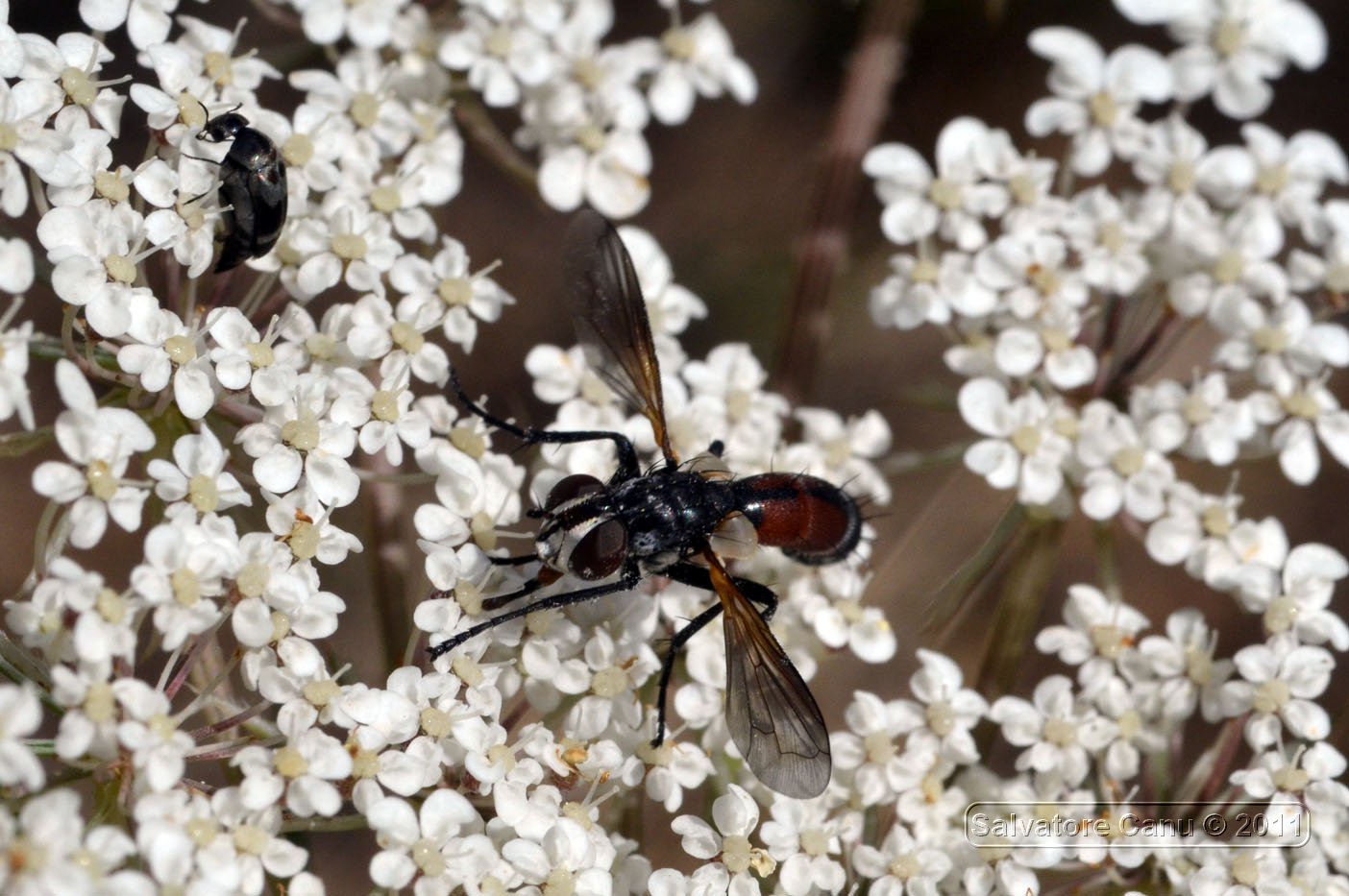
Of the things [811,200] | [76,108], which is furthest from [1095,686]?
[76,108]

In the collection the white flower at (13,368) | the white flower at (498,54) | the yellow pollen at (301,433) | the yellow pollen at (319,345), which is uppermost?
the white flower at (498,54)

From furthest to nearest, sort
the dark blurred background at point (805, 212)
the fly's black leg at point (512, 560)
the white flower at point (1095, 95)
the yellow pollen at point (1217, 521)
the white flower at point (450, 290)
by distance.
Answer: the dark blurred background at point (805, 212) < the white flower at point (1095, 95) < the yellow pollen at point (1217, 521) < the white flower at point (450, 290) < the fly's black leg at point (512, 560)

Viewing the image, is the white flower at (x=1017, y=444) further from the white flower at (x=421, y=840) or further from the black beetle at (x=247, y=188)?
the black beetle at (x=247, y=188)

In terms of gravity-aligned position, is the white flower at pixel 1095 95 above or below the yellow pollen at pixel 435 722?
above

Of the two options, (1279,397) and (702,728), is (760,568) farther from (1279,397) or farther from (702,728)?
(1279,397)

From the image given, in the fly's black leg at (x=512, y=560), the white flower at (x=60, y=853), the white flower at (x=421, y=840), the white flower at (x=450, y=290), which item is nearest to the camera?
the white flower at (x=60, y=853)

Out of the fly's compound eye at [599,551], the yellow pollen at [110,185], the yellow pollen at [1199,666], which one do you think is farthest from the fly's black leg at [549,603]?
the yellow pollen at [1199,666]

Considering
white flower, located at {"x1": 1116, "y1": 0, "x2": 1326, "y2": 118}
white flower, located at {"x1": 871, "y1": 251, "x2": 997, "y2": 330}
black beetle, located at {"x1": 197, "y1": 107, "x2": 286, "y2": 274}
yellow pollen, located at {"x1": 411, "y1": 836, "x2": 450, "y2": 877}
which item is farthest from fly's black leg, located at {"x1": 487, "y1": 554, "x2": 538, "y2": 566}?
white flower, located at {"x1": 1116, "y1": 0, "x2": 1326, "y2": 118}
